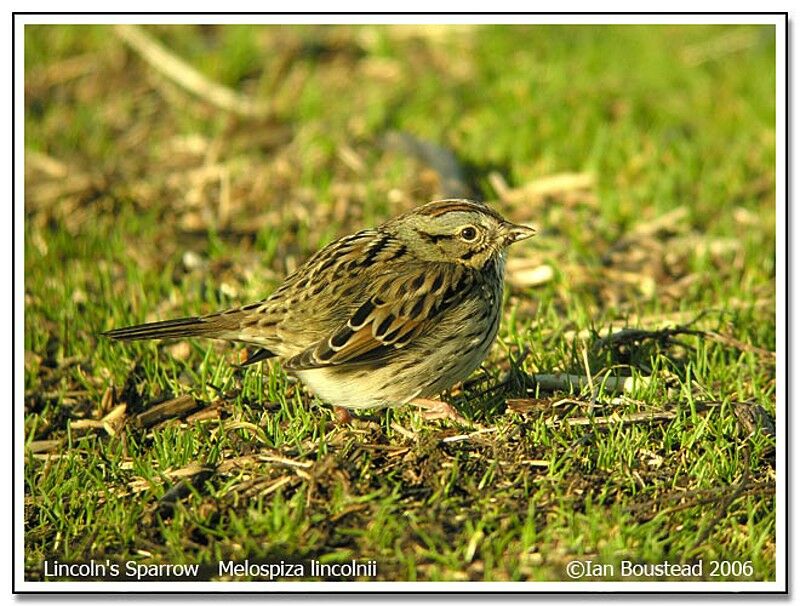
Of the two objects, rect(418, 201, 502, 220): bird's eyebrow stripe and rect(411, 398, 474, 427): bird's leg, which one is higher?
rect(418, 201, 502, 220): bird's eyebrow stripe

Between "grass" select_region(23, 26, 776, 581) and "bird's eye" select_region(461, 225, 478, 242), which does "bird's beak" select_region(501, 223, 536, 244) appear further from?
"grass" select_region(23, 26, 776, 581)

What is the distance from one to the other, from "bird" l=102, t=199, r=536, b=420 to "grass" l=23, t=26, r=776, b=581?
0.34m

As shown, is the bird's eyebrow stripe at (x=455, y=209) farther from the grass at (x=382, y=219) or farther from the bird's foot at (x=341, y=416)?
the bird's foot at (x=341, y=416)

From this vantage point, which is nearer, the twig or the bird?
the bird

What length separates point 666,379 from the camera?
8.28 m

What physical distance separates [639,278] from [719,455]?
11.2ft

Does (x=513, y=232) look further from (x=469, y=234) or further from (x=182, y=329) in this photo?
(x=182, y=329)

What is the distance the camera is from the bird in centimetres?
739

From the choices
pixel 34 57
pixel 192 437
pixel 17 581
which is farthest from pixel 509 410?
pixel 34 57

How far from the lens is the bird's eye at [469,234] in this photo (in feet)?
26.1

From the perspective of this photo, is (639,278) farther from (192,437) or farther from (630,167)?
(192,437)

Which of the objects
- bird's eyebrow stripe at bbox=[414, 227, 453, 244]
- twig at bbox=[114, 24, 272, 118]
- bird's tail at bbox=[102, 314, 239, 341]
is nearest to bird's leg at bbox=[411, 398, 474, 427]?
bird's eyebrow stripe at bbox=[414, 227, 453, 244]

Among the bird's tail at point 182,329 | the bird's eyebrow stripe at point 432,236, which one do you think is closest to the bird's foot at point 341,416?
the bird's tail at point 182,329

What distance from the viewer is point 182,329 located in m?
7.40
